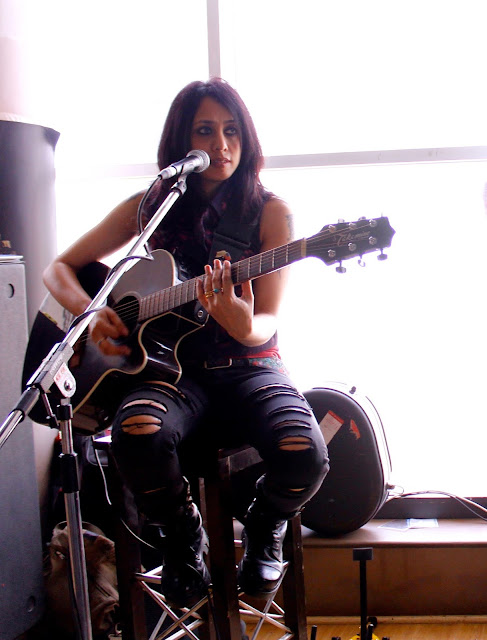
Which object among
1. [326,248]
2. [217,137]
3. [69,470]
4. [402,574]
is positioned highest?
[217,137]

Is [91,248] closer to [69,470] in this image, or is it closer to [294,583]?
[69,470]

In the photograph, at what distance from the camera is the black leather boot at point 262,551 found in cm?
154

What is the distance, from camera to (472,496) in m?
2.30

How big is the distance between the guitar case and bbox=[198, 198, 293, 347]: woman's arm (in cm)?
47

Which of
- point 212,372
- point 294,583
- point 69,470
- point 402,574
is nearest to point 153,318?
point 212,372

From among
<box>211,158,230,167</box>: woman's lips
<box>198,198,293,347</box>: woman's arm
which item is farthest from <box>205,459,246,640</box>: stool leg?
<box>211,158,230,167</box>: woman's lips

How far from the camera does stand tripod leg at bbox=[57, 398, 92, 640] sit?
1.16 m

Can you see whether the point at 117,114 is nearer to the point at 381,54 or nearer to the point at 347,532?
the point at 381,54

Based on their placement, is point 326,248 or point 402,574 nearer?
point 326,248

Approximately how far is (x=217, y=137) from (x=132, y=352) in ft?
2.10

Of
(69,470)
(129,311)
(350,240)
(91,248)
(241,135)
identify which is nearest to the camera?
(69,470)

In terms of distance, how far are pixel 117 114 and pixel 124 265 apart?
5.00 feet

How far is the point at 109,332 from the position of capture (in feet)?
5.60

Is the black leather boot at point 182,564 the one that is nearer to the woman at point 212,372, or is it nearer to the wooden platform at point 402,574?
the woman at point 212,372
